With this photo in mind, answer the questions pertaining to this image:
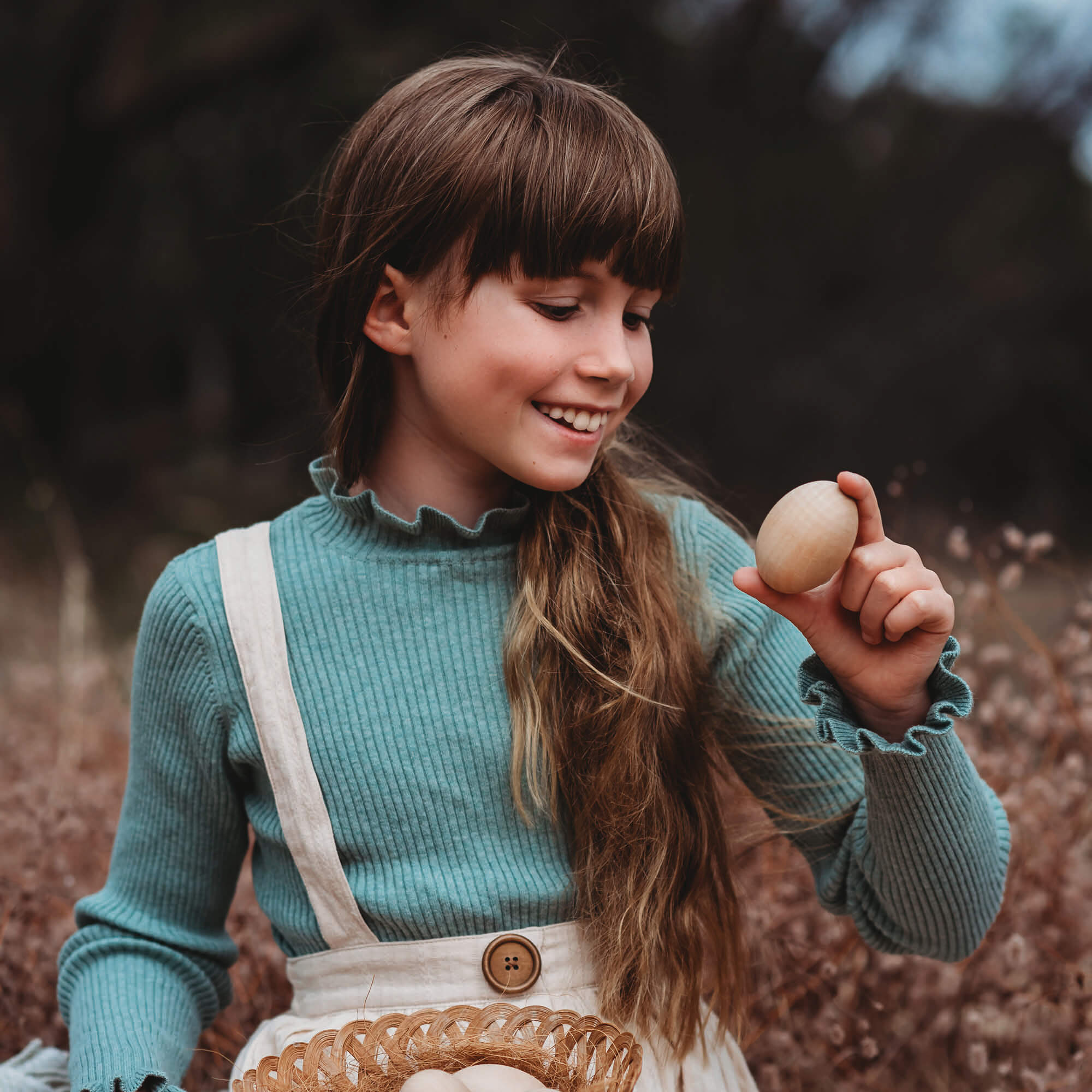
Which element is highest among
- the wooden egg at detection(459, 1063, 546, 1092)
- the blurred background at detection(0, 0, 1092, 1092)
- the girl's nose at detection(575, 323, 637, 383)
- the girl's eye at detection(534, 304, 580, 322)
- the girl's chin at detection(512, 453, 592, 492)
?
the blurred background at detection(0, 0, 1092, 1092)

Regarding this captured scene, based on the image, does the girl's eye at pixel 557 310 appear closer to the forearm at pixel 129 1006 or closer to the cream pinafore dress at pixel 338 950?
the cream pinafore dress at pixel 338 950

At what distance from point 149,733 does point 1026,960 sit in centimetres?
126

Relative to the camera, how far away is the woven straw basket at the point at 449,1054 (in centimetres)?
107

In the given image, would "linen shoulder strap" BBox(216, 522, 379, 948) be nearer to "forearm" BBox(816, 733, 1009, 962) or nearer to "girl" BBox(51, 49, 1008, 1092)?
"girl" BBox(51, 49, 1008, 1092)

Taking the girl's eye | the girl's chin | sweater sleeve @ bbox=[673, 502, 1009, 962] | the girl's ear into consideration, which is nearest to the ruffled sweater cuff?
sweater sleeve @ bbox=[673, 502, 1009, 962]

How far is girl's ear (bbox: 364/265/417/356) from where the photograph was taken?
1.32 m

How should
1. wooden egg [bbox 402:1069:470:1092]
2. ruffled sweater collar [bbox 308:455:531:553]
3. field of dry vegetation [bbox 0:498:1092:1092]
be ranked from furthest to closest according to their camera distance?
field of dry vegetation [bbox 0:498:1092:1092], ruffled sweater collar [bbox 308:455:531:553], wooden egg [bbox 402:1069:470:1092]

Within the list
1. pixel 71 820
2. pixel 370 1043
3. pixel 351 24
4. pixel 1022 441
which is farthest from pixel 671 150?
pixel 370 1043

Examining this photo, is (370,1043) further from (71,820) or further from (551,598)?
(71,820)

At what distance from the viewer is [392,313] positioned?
1359 mm

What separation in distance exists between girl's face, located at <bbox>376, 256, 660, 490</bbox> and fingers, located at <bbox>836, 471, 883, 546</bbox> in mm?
292

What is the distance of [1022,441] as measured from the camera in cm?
688

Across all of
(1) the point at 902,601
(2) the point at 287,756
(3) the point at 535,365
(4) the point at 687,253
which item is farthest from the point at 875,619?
(4) the point at 687,253

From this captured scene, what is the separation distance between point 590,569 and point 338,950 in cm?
50
